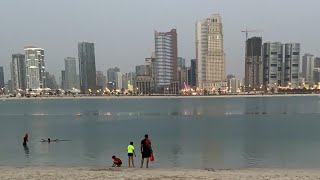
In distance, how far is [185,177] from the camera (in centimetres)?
1820

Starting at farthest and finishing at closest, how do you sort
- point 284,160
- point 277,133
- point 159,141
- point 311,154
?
point 277,133 → point 159,141 → point 311,154 → point 284,160

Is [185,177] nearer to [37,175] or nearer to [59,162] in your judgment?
[37,175]

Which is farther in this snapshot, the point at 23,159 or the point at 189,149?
the point at 189,149

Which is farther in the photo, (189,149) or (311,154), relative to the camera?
(189,149)

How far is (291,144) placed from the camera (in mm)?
40312

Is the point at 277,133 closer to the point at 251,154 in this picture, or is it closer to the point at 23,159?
the point at 251,154

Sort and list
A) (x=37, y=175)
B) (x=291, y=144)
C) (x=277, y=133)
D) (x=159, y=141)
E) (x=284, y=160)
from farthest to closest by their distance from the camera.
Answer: (x=277, y=133), (x=159, y=141), (x=291, y=144), (x=284, y=160), (x=37, y=175)

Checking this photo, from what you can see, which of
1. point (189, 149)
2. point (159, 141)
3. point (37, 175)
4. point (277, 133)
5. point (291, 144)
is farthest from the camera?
point (277, 133)

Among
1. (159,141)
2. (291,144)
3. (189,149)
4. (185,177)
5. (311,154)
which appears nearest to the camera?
(185,177)

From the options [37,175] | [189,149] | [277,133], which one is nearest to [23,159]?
[37,175]

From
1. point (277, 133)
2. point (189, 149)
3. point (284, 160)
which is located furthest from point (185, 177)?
point (277, 133)

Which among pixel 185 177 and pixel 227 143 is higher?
pixel 185 177

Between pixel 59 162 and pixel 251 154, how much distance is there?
56.7ft

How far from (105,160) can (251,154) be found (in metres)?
13.5
